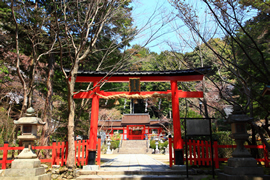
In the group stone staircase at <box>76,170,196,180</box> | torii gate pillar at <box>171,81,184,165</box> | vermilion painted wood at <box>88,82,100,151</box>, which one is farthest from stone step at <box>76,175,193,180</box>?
vermilion painted wood at <box>88,82,100,151</box>

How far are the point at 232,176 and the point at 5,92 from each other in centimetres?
1384

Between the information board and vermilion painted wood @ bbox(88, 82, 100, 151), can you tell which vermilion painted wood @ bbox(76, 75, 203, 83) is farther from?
the information board

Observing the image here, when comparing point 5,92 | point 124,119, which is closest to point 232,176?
point 5,92

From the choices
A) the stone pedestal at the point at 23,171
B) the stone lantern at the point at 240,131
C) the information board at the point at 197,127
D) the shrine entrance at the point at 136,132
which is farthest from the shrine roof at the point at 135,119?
the stone lantern at the point at 240,131

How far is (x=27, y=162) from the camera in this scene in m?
5.69

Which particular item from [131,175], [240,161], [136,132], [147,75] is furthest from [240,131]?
[136,132]

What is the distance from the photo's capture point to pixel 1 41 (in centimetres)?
955

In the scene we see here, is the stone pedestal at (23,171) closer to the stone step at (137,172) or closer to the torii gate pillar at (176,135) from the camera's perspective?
the stone step at (137,172)

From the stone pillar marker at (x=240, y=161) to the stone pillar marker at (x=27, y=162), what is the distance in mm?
5806

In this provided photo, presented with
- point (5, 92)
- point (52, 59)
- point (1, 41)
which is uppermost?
point (1, 41)

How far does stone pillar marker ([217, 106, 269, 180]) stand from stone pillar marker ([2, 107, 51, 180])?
5.81 meters

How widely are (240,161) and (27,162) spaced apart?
6459 mm

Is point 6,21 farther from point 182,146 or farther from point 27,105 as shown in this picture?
point 182,146

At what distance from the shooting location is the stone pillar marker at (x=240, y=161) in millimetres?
5184
